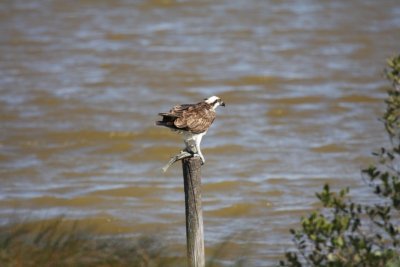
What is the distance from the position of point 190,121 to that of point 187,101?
35.9 feet

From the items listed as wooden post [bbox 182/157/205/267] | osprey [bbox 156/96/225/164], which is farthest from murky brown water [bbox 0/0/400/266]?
osprey [bbox 156/96/225/164]

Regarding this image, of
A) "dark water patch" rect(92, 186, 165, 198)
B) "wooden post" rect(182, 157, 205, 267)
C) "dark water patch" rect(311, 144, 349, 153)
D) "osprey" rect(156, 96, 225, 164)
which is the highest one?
"dark water patch" rect(311, 144, 349, 153)

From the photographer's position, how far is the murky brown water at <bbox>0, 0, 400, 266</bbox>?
505 inches

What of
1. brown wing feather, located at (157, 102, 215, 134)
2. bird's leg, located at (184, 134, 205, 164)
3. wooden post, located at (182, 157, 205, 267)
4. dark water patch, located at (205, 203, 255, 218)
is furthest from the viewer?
dark water patch, located at (205, 203, 255, 218)

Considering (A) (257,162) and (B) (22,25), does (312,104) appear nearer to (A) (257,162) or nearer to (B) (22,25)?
(A) (257,162)

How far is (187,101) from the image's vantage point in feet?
60.3

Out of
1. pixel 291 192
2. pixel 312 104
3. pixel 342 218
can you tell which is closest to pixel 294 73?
pixel 312 104

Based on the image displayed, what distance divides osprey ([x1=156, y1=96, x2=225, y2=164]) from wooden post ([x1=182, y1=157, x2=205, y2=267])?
34 cm

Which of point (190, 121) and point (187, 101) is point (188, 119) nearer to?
point (190, 121)

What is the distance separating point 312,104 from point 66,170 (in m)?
6.15

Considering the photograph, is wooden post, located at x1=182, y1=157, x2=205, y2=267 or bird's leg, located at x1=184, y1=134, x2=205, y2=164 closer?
wooden post, located at x1=182, y1=157, x2=205, y2=267

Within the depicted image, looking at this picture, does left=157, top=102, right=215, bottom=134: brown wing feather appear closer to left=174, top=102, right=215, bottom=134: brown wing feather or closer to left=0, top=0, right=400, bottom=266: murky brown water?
left=174, top=102, right=215, bottom=134: brown wing feather

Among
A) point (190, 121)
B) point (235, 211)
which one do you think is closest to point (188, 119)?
point (190, 121)

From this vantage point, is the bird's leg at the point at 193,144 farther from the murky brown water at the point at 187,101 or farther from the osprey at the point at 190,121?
the murky brown water at the point at 187,101
